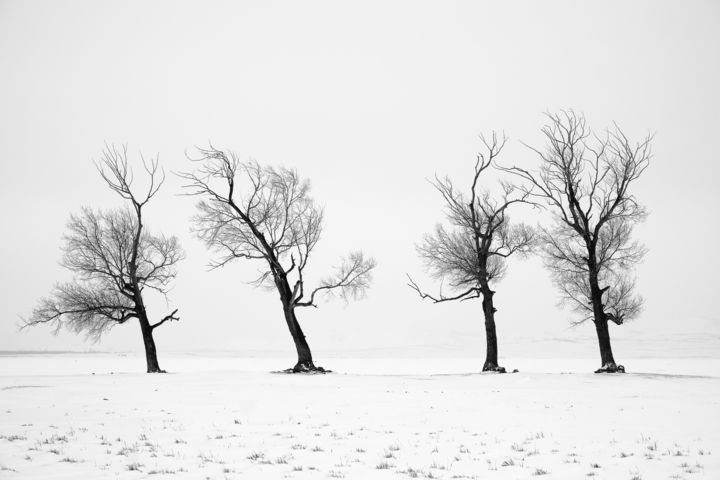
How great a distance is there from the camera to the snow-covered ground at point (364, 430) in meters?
9.59

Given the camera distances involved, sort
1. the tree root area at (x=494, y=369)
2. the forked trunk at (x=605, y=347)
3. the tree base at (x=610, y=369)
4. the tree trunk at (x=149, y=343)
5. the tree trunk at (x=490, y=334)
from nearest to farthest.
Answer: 1. the tree base at (x=610, y=369)
2. the forked trunk at (x=605, y=347)
3. the tree root area at (x=494, y=369)
4. the tree trunk at (x=490, y=334)
5. the tree trunk at (x=149, y=343)

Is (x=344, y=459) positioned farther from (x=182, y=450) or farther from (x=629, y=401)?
(x=629, y=401)

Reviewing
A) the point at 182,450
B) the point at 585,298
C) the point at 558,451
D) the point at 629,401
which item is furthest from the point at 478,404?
the point at 585,298

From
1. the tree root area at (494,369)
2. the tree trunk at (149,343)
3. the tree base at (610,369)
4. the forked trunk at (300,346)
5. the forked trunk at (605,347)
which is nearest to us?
the tree base at (610,369)

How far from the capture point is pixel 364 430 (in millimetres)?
13352

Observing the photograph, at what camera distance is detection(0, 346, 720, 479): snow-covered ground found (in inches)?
378

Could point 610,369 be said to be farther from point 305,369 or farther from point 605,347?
point 305,369

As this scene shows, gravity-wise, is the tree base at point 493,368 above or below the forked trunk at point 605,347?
below

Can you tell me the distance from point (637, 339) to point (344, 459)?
90.7 metres

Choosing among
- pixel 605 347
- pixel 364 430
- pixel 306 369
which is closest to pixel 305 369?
pixel 306 369

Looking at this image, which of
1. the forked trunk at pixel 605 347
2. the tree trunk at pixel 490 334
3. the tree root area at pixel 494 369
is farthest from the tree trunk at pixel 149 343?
the forked trunk at pixel 605 347

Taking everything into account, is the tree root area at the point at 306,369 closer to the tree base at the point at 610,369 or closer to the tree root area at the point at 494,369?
the tree root area at the point at 494,369

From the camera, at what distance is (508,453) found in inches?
420

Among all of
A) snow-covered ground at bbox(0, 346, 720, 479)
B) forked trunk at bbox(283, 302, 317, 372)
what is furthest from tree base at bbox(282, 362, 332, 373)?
snow-covered ground at bbox(0, 346, 720, 479)
